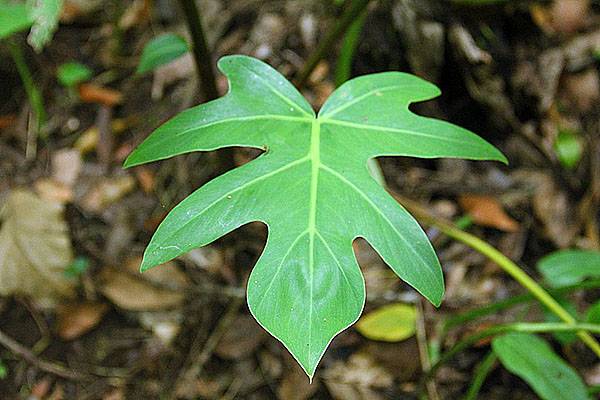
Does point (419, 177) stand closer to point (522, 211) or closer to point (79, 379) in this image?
point (522, 211)

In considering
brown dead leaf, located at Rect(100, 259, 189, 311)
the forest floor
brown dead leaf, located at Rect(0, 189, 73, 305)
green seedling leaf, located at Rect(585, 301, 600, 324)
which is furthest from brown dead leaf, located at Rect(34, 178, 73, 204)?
green seedling leaf, located at Rect(585, 301, 600, 324)

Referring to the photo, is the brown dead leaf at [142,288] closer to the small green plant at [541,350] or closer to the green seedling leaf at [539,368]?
the small green plant at [541,350]

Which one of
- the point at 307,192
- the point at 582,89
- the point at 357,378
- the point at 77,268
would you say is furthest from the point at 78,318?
the point at 582,89

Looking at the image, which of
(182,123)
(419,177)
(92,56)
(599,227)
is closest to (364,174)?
(182,123)

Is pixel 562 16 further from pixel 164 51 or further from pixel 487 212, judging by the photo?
pixel 164 51

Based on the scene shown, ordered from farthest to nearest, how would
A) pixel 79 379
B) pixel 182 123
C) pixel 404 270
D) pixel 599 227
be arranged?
1. pixel 599 227
2. pixel 79 379
3. pixel 182 123
4. pixel 404 270

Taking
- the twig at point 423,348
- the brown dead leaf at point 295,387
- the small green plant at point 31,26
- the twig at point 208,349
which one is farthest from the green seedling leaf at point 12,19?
the twig at point 423,348
